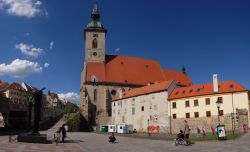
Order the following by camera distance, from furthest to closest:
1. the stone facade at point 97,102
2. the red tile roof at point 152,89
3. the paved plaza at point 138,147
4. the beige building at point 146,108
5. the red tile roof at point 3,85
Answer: the red tile roof at point 3,85
the stone facade at point 97,102
the red tile roof at point 152,89
the beige building at point 146,108
the paved plaza at point 138,147

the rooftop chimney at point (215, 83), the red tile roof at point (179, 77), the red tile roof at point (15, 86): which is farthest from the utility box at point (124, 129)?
the red tile roof at point (15, 86)

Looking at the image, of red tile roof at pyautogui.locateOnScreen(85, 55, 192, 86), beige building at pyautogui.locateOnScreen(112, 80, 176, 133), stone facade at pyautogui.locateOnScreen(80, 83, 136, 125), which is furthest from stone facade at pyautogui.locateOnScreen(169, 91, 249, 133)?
red tile roof at pyautogui.locateOnScreen(85, 55, 192, 86)

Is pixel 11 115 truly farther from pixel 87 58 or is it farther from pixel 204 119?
pixel 204 119

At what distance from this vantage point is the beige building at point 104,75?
86812mm

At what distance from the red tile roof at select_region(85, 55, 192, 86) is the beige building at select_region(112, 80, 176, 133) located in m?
9.88

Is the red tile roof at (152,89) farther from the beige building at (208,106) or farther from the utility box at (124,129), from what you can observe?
the utility box at (124,129)

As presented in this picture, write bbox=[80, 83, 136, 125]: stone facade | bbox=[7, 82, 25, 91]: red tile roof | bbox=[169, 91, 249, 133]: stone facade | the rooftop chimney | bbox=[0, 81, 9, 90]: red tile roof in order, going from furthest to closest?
bbox=[7, 82, 25, 91]: red tile roof → bbox=[0, 81, 9, 90]: red tile roof → bbox=[80, 83, 136, 125]: stone facade → the rooftop chimney → bbox=[169, 91, 249, 133]: stone facade

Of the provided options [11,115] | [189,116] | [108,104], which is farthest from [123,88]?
[11,115]

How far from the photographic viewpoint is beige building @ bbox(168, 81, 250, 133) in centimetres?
5372

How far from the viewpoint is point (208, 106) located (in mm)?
58469

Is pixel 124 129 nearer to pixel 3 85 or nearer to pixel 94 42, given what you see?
pixel 94 42

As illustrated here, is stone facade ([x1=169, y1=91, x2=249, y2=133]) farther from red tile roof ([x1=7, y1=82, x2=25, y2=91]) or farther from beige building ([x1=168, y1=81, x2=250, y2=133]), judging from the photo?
red tile roof ([x1=7, y1=82, x2=25, y2=91])

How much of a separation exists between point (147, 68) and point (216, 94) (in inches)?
1674

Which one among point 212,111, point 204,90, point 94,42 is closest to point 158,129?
point 204,90
